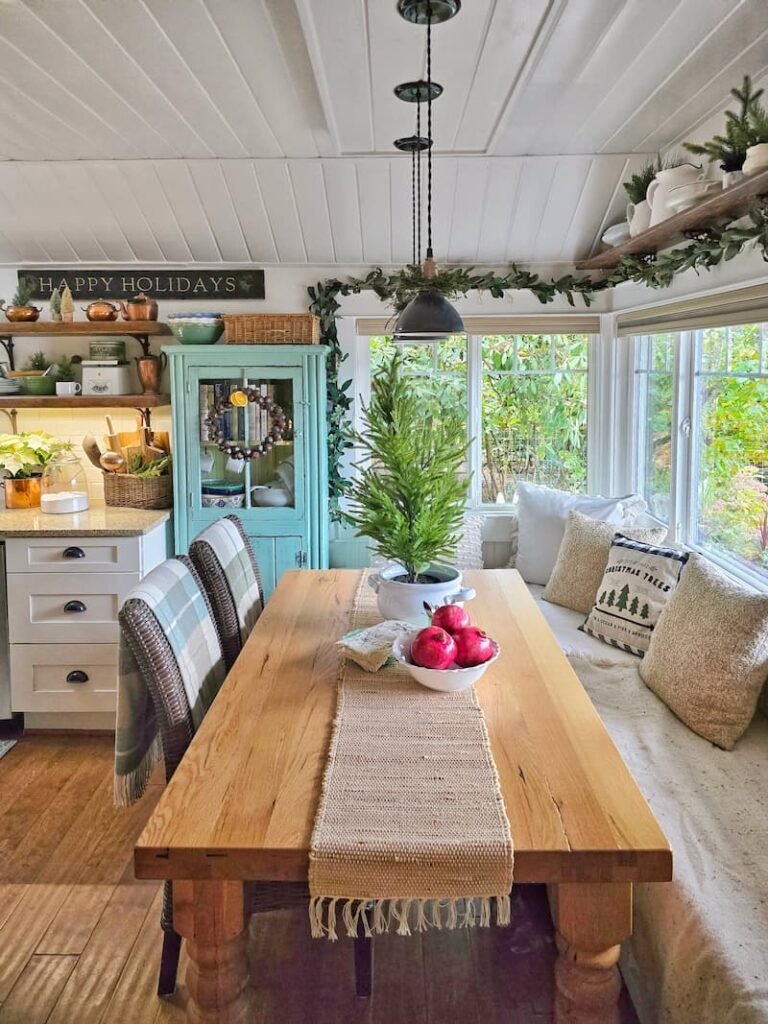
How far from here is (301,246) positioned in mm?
4402

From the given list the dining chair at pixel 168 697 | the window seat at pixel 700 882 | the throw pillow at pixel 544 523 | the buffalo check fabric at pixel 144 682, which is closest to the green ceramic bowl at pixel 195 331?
the throw pillow at pixel 544 523

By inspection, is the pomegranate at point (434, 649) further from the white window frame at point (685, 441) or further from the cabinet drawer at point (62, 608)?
the cabinet drawer at point (62, 608)

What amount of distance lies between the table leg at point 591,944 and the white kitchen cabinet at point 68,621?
104 inches

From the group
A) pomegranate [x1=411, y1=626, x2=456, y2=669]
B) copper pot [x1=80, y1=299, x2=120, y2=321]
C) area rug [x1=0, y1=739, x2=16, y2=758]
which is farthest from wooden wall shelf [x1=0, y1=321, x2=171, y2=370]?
pomegranate [x1=411, y1=626, x2=456, y2=669]

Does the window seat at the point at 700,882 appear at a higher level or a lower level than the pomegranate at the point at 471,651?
lower

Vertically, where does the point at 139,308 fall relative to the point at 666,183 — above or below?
below

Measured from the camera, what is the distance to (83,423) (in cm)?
464

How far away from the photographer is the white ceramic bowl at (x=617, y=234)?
3834mm

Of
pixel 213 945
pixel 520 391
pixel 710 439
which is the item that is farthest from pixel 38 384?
pixel 213 945

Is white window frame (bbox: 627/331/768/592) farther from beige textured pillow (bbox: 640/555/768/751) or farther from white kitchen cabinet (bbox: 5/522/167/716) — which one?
white kitchen cabinet (bbox: 5/522/167/716)

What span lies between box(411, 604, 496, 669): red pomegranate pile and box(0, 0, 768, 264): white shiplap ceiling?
5.33ft

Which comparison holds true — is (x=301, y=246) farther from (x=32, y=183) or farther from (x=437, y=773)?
(x=437, y=773)

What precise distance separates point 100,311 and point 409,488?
2565 mm

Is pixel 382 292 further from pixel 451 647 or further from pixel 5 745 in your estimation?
pixel 451 647
